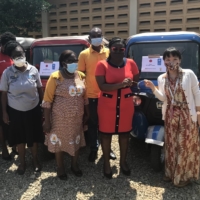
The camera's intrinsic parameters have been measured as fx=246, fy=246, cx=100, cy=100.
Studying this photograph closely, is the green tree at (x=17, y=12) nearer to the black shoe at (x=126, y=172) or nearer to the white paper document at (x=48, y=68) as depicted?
the white paper document at (x=48, y=68)

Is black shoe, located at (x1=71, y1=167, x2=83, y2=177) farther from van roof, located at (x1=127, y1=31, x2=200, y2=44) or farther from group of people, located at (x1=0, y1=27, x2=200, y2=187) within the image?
van roof, located at (x1=127, y1=31, x2=200, y2=44)

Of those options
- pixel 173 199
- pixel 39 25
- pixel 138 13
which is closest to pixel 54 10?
pixel 39 25

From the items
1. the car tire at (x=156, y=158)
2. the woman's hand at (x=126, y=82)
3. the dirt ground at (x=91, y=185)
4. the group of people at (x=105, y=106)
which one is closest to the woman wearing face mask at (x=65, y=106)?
the group of people at (x=105, y=106)

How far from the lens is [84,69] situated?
3.46 m

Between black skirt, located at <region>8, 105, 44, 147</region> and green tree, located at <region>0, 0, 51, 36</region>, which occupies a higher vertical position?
green tree, located at <region>0, 0, 51, 36</region>

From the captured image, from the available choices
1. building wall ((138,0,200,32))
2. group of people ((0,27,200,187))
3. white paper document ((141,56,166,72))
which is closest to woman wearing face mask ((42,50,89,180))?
group of people ((0,27,200,187))

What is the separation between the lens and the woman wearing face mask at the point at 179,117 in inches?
107

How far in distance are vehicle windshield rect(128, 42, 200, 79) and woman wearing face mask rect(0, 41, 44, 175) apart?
1.64 meters

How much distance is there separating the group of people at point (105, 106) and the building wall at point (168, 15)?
6966mm

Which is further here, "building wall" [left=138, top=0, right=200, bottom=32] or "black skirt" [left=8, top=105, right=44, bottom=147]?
"building wall" [left=138, top=0, right=200, bottom=32]

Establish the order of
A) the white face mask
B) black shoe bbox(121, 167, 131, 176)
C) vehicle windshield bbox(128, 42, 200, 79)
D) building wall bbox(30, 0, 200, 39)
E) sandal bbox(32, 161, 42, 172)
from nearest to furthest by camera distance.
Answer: the white face mask < black shoe bbox(121, 167, 131, 176) < sandal bbox(32, 161, 42, 172) < vehicle windshield bbox(128, 42, 200, 79) < building wall bbox(30, 0, 200, 39)

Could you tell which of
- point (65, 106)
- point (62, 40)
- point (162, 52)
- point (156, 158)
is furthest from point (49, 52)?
point (156, 158)

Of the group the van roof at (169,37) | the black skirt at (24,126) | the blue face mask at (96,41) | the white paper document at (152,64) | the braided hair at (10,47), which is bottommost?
the black skirt at (24,126)

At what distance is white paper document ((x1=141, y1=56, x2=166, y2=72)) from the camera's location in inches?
148
